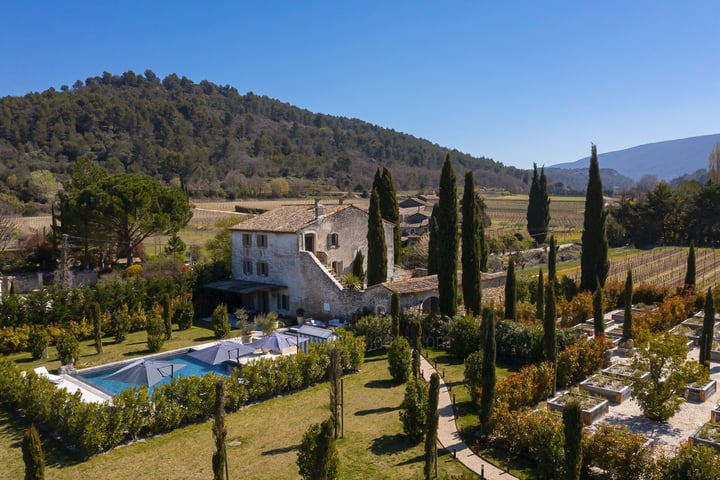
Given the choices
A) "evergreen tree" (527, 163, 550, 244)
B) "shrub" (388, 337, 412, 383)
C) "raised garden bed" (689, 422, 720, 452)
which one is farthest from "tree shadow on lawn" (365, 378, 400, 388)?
"evergreen tree" (527, 163, 550, 244)

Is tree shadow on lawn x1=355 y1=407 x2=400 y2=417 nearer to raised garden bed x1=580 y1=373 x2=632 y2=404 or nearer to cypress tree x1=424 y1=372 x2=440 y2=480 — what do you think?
cypress tree x1=424 y1=372 x2=440 y2=480

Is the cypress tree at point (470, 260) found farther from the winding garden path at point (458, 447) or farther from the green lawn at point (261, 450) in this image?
the green lawn at point (261, 450)

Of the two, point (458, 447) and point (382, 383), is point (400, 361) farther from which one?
point (458, 447)

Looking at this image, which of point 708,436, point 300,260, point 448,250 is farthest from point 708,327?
point 300,260

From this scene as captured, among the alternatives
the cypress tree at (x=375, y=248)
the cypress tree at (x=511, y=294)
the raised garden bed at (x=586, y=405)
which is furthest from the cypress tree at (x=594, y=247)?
the raised garden bed at (x=586, y=405)

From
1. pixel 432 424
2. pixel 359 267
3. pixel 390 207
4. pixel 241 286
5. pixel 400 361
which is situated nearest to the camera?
pixel 432 424

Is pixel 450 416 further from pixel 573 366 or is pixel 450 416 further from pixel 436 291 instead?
pixel 436 291

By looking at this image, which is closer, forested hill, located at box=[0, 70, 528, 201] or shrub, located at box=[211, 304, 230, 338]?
shrub, located at box=[211, 304, 230, 338]
